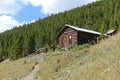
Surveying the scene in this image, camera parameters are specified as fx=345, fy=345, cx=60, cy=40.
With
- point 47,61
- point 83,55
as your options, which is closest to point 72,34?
point 47,61

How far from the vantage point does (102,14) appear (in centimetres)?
10619

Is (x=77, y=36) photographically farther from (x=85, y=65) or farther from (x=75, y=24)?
(x=75, y=24)

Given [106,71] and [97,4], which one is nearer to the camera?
[106,71]

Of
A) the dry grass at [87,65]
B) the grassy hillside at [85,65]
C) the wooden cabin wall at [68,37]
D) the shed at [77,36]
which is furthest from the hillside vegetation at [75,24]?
the dry grass at [87,65]

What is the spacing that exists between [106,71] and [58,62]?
13.9 m

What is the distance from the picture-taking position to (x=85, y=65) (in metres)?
30.4

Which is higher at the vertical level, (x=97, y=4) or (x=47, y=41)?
(x=97, y=4)

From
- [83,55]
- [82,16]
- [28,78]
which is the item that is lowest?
[28,78]

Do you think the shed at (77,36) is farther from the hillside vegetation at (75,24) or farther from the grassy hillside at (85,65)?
the hillside vegetation at (75,24)

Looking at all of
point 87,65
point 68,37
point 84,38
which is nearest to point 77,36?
point 84,38

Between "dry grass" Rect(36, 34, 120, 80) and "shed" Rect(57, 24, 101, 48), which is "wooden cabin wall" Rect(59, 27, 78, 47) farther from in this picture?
"dry grass" Rect(36, 34, 120, 80)

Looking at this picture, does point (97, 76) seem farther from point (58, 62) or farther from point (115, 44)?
point (58, 62)

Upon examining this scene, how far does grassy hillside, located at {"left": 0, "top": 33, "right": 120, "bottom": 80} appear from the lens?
25031 millimetres

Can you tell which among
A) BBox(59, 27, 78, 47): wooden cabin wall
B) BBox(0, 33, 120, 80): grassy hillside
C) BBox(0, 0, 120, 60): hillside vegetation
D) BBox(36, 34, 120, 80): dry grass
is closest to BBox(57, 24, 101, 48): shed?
BBox(59, 27, 78, 47): wooden cabin wall
